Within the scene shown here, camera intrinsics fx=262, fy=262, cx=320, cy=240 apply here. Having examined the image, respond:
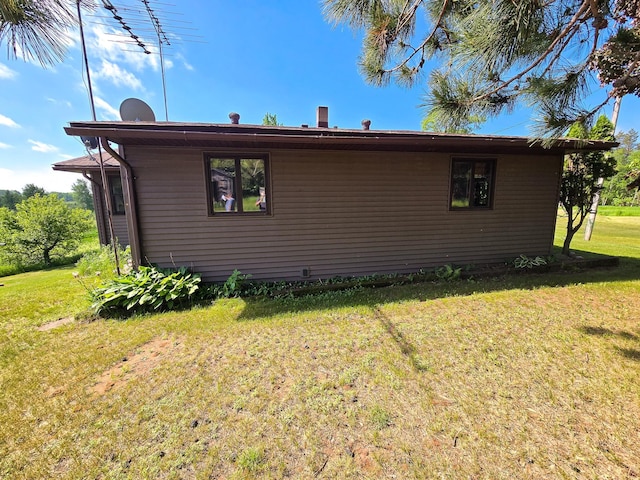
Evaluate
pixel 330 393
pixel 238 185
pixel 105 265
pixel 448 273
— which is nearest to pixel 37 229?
pixel 105 265

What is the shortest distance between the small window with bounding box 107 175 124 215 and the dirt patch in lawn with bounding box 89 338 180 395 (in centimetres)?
670

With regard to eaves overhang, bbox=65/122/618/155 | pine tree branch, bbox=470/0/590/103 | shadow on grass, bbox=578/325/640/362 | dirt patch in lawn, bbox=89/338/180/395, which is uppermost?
pine tree branch, bbox=470/0/590/103

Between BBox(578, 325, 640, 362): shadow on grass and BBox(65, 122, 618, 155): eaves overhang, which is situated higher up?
BBox(65, 122, 618, 155): eaves overhang

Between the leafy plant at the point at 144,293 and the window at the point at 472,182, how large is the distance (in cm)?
561

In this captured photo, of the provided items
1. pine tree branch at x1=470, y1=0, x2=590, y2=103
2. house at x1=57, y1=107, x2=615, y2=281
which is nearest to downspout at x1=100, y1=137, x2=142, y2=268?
house at x1=57, y1=107, x2=615, y2=281

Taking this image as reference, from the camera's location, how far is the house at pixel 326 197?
4.60m

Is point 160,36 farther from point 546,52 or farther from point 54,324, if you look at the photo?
point 546,52

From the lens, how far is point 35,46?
8.59 feet

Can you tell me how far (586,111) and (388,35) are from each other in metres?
2.58

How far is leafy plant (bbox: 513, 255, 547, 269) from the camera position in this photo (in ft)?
19.1

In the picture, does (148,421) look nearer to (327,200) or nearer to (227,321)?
(227,321)

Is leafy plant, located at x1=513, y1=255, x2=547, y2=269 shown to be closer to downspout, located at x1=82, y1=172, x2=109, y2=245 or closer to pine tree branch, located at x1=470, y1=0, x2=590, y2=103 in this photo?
pine tree branch, located at x1=470, y1=0, x2=590, y2=103

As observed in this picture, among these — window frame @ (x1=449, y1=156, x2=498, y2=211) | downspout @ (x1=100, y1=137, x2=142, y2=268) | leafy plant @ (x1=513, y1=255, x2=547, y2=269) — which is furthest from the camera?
leafy plant @ (x1=513, y1=255, x2=547, y2=269)

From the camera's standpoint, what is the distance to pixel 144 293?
4156mm
